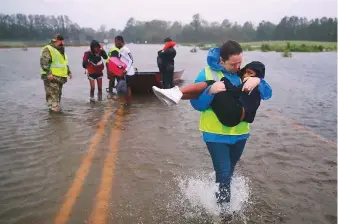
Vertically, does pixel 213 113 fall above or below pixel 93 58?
below

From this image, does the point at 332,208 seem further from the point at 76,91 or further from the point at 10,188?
the point at 76,91

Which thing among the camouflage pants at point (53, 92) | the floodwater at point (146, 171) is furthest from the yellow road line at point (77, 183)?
the camouflage pants at point (53, 92)

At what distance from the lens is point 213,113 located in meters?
3.40

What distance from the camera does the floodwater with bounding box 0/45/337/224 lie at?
3787mm

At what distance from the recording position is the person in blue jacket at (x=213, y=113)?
10.5ft

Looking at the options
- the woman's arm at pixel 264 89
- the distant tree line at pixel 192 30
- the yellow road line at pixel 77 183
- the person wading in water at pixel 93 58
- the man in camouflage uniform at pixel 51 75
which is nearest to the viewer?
the woman's arm at pixel 264 89

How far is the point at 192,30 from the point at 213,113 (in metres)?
172

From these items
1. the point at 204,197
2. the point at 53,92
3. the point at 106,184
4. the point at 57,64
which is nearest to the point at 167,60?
the point at 57,64

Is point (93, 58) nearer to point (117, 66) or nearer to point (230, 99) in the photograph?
point (117, 66)

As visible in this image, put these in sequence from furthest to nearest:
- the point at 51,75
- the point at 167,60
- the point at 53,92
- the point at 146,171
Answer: the point at 167,60
the point at 53,92
the point at 51,75
the point at 146,171

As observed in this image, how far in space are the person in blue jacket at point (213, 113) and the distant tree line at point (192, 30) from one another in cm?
9273

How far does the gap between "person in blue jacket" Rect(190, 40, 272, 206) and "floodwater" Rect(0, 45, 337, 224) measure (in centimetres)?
60

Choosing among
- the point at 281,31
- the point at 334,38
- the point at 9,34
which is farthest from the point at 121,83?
the point at 281,31

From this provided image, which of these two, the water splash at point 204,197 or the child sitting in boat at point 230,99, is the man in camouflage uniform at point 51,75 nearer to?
the water splash at point 204,197
